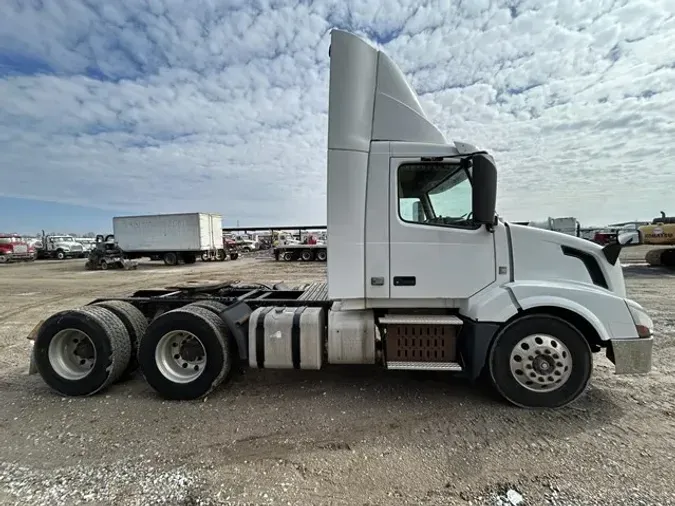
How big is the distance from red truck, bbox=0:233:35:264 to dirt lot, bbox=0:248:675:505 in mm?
37034

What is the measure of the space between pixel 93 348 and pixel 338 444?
326cm

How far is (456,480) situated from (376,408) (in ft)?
3.84

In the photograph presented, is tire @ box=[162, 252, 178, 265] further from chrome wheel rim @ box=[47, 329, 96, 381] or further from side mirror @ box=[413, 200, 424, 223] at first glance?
side mirror @ box=[413, 200, 424, 223]

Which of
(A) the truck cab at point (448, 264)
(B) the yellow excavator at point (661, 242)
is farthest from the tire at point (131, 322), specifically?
(B) the yellow excavator at point (661, 242)

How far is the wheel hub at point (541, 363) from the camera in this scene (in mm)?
3508

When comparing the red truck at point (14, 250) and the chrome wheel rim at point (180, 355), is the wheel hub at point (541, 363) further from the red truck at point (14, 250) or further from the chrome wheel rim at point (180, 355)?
the red truck at point (14, 250)

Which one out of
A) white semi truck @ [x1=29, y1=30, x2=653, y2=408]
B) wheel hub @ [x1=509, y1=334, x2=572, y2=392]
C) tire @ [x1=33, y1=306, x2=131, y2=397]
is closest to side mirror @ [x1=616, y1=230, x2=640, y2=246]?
white semi truck @ [x1=29, y1=30, x2=653, y2=408]

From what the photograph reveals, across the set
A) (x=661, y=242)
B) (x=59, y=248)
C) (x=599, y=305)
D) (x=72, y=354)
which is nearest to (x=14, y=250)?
(x=59, y=248)

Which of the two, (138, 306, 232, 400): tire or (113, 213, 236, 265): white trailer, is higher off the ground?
(113, 213, 236, 265): white trailer

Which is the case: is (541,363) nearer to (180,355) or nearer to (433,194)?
(433,194)

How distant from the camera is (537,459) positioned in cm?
281

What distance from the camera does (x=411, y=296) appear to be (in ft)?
12.4

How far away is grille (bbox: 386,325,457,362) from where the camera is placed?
3746mm

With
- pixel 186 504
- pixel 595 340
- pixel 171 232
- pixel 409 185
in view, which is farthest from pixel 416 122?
pixel 171 232
